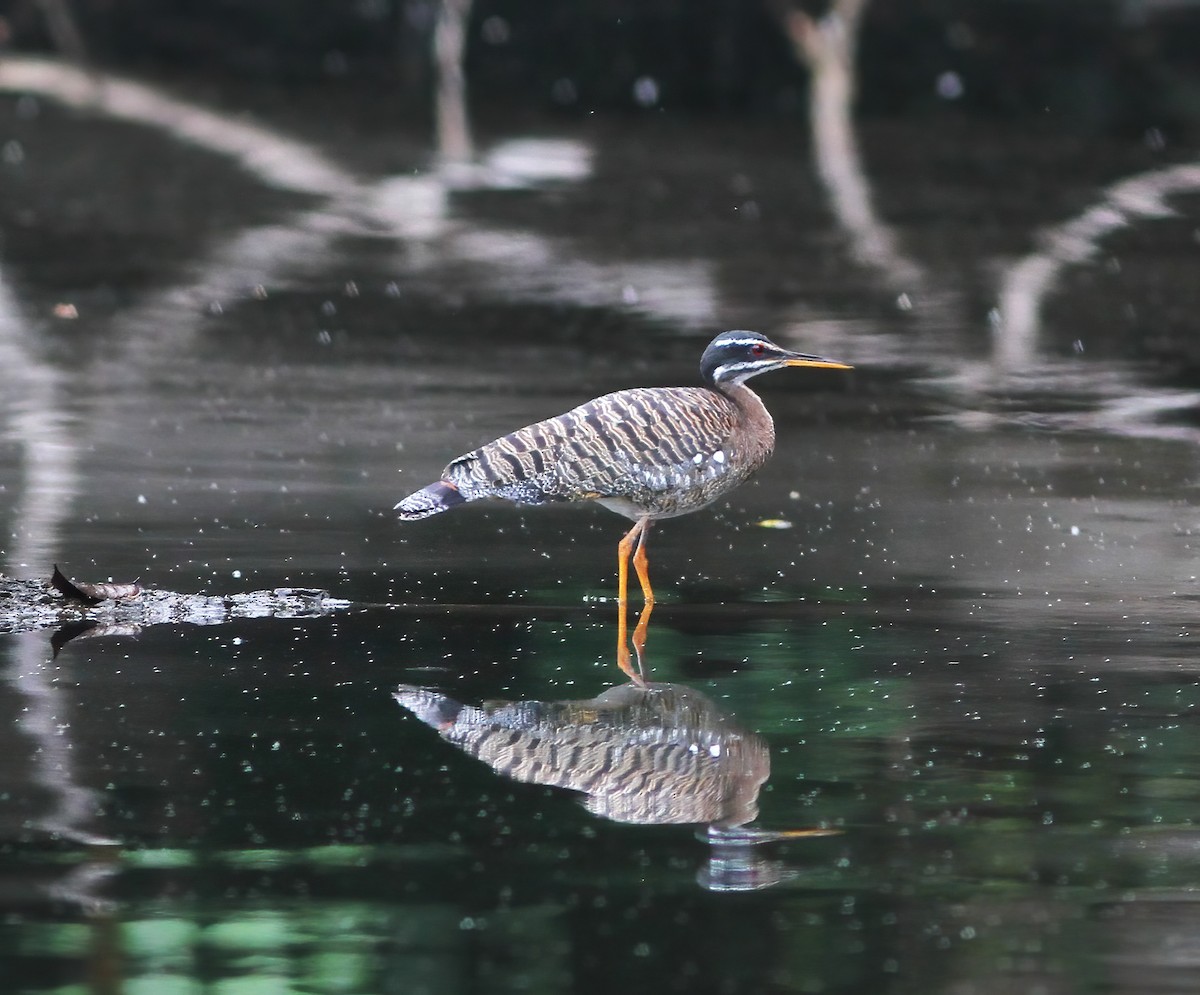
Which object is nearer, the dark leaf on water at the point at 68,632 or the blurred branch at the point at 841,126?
the dark leaf on water at the point at 68,632

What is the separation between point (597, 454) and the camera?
887 cm

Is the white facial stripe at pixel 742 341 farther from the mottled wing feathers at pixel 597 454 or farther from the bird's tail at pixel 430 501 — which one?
→ the bird's tail at pixel 430 501

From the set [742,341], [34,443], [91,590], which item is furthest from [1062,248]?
[91,590]

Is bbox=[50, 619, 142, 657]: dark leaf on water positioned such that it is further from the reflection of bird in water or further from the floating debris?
the floating debris

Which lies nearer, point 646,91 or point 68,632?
point 68,632

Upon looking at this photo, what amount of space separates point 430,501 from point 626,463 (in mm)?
800

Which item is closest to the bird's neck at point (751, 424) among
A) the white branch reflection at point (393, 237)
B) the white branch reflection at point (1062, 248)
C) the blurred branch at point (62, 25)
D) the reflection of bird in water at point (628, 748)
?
the reflection of bird in water at point (628, 748)

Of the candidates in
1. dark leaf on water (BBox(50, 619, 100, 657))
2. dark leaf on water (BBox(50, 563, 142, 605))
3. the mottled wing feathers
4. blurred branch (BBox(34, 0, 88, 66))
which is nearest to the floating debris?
the mottled wing feathers

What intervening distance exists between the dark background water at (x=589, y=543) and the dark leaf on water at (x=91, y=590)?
0.30 meters

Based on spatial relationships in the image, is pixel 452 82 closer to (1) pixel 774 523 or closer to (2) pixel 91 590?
(1) pixel 774 523

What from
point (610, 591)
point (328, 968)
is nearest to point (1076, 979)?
point (328, 968)

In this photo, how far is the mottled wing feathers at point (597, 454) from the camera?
8.77 meters

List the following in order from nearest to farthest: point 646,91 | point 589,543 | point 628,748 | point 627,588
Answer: point 628,748, point 627,588, point 589,543, point 646,91

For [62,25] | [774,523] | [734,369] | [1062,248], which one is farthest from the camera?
[62,25]
